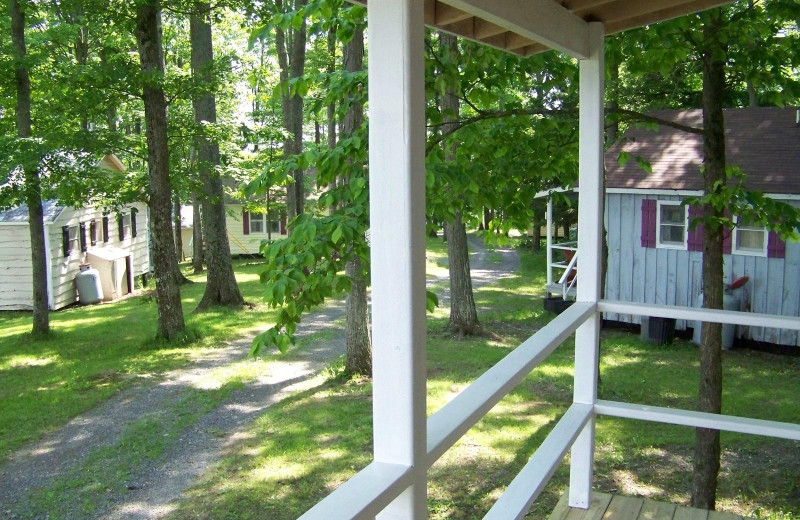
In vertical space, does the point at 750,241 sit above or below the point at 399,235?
below

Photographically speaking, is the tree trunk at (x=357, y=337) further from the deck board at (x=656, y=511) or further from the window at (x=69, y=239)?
the window at (x=69, y=239)

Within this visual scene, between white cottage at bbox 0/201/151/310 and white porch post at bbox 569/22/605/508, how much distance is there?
43.1 feet

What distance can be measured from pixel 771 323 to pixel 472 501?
377 centimetres

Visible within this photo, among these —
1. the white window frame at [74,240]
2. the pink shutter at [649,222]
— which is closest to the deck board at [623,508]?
the pink shutter at [649,222]

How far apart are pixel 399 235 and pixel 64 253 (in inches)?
701

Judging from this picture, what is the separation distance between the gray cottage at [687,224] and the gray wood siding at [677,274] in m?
0.02

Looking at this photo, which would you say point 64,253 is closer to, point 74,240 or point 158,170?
point 74,240

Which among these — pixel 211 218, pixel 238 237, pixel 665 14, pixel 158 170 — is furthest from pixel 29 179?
pixel 238 237

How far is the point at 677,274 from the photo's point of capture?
40.8ft

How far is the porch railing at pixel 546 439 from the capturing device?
1349 millimetres

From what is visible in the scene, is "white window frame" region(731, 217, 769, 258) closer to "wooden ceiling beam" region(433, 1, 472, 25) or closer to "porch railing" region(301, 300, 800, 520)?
"porch railing" region(301, 300, 800, 520)

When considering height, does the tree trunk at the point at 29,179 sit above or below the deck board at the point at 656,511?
above

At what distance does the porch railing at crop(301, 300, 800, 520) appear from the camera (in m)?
1.35

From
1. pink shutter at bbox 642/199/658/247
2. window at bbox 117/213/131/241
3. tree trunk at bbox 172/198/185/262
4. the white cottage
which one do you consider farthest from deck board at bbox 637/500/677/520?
tree trunk at bbox 172/198/185/262
